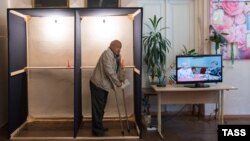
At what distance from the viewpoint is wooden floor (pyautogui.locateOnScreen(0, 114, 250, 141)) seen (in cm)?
490

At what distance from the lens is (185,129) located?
5352 mm

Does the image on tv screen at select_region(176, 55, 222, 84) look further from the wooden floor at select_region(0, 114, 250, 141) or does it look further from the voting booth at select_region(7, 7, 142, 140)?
the voting booth at select_region(7, 7, 142, 140)

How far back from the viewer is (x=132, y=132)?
5195 mm

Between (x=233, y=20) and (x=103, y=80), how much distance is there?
270 centimetres

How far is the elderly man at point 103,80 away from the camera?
4879 mm

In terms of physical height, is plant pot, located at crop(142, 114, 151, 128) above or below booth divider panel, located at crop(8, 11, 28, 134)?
below

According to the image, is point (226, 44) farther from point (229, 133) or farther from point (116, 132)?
point (229, 133)

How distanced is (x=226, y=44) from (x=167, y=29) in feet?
3.63

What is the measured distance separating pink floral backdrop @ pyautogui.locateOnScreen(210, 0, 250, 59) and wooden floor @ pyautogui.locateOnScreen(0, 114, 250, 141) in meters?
1.39

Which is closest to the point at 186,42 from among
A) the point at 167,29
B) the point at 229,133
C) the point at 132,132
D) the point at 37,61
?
the point at 167,29

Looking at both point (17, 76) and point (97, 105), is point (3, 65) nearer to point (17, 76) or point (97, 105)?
point (17, 76)

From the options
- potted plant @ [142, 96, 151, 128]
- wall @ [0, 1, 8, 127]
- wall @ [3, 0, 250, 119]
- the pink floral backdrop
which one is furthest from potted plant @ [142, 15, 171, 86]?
wall @ [0, 1, 8, 127]

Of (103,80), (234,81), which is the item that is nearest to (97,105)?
(103,80)

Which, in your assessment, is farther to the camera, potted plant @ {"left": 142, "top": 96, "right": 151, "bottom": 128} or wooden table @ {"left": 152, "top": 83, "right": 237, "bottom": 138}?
potted plant @ {"left": 142, "top": 96, "right": 151, "bottom": 128}
